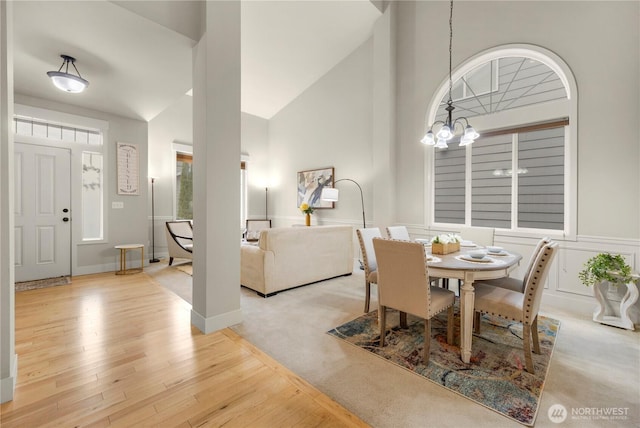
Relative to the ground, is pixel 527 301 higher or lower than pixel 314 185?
lower

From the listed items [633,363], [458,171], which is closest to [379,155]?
[458,171]

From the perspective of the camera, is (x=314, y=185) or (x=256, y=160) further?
(x=256, y=160)

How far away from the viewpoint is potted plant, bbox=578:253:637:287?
265 cm

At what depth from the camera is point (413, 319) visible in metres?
2.82

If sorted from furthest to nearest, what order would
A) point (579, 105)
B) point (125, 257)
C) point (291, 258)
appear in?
point (125, 257) → point (291, 258) → point (579, 105)

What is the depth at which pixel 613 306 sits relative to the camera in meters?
2.81

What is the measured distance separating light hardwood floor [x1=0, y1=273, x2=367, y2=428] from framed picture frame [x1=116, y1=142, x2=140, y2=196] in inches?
97.8

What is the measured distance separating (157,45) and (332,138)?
3.76 metres

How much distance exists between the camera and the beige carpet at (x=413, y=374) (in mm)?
1540

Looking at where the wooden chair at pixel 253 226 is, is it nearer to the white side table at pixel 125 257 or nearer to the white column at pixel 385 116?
the white side table at pixel 125 257

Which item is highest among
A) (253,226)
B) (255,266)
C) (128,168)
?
(128,168)

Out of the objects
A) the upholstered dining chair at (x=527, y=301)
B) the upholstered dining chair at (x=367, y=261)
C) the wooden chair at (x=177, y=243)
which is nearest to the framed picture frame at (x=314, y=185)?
the wooden chair at (x=177, y=243)

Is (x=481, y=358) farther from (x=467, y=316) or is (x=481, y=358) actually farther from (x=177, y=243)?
(x=177, y=243)

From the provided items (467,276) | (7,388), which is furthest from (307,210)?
(7,388)
